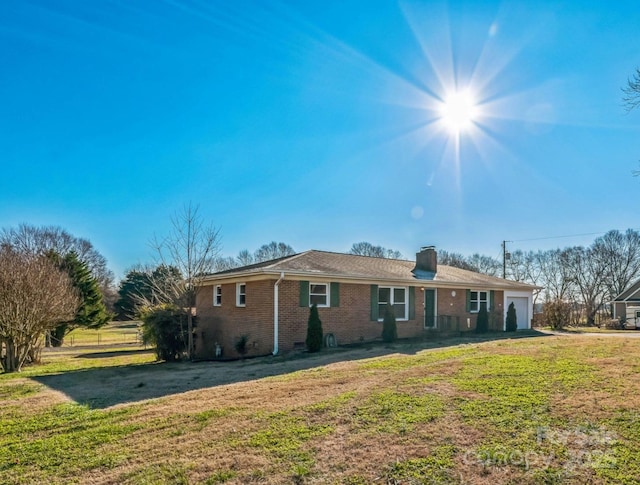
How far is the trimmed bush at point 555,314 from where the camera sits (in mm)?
28062

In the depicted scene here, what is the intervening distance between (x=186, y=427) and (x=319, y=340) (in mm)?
8643

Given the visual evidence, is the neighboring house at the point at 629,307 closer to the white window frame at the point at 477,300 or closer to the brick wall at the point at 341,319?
the white window frame at the point at 477,300

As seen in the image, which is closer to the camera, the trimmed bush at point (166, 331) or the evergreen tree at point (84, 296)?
the trimmed bush at point (166, 331)

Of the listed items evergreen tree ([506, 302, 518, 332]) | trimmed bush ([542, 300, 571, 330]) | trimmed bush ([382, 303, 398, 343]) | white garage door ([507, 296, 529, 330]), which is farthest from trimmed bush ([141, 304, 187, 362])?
trimmed bush ([542, 300, 571, 330])

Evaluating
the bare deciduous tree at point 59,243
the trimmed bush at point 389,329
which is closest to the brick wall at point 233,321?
the trimmed bush at point 389,329

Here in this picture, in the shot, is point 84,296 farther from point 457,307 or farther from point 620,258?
point 620,258

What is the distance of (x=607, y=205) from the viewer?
739 inches

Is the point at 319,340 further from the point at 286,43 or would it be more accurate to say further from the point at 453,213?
the point at 453,213

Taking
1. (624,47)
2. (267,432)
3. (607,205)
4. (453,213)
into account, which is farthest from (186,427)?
(607,205)

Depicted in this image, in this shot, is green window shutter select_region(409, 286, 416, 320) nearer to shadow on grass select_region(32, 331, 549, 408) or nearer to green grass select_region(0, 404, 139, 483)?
shadow on grass select_region(32, 331, 549, 408)

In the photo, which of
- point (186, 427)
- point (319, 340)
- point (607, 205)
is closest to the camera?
point (186, 427)

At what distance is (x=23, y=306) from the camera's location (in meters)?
12.6

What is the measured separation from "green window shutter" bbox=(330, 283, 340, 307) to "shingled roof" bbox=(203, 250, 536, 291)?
34cm

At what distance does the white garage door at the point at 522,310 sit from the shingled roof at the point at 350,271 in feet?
2.25
